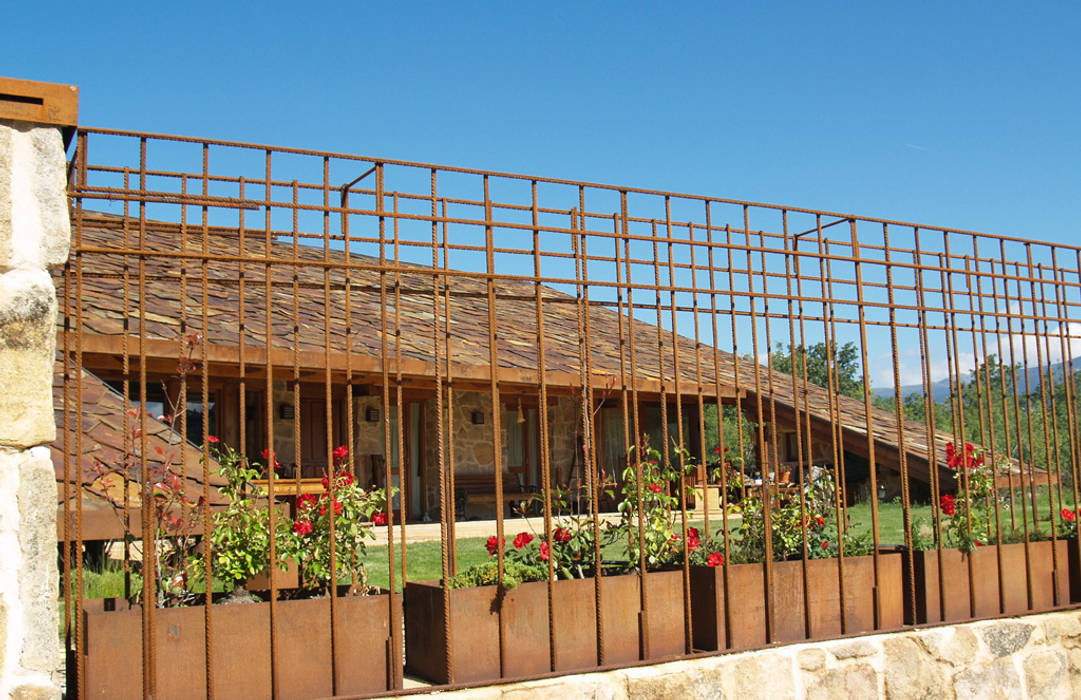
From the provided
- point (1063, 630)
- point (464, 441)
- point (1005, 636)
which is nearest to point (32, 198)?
point (1005, 636)

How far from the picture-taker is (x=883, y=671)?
5.01 m

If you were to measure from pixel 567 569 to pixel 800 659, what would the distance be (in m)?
1.14

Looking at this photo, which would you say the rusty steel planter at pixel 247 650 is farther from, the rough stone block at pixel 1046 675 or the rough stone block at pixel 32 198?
the rough stone block at pixel 1046 675

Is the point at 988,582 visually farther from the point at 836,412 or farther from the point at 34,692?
the point at 34,692

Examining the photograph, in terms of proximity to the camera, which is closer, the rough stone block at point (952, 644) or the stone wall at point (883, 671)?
the stone wall at point (883, 671)

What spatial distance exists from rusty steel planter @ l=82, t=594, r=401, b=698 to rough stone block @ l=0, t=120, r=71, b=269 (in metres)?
1.23

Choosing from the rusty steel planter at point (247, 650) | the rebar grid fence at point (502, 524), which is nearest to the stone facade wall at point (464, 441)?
the rebar grid fence at point (502, 524)

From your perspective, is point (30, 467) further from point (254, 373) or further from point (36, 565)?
point (254, 373)

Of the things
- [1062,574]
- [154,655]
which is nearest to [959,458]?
[1062,574]

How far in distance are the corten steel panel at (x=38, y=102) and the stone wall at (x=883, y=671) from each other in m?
2.42

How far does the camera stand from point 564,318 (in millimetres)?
16297

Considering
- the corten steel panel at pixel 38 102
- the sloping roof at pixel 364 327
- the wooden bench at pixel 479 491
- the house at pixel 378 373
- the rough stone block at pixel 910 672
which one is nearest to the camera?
the corten steel panel at pixel 38 102

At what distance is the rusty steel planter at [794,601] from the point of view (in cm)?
472

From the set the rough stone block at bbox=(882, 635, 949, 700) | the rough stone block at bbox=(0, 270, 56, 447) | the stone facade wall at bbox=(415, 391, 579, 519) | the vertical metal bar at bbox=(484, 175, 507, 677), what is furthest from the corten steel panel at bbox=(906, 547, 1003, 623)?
the stone facade wall at bbox=(415, 391, 579, 519)
